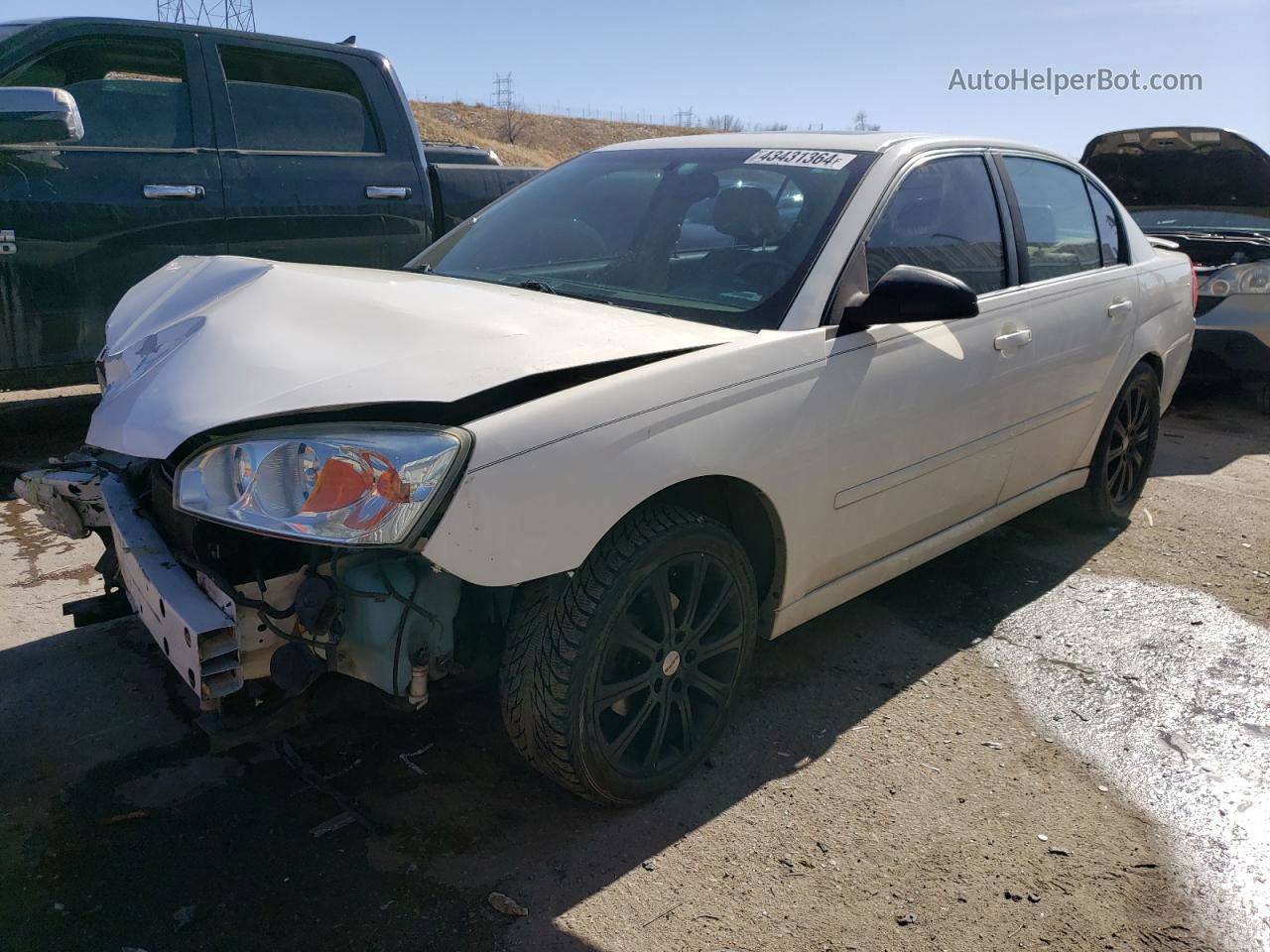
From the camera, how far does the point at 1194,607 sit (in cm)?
420

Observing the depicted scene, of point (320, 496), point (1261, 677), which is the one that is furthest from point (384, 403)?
point (1261, 677)

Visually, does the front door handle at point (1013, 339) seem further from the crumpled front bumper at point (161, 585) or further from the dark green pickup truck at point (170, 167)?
the dark green pickup truck at point (170, 167)

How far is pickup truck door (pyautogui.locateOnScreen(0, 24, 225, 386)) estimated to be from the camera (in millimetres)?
4648

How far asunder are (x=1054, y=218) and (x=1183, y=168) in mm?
5718

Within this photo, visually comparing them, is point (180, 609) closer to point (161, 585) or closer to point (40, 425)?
point (161, 585)

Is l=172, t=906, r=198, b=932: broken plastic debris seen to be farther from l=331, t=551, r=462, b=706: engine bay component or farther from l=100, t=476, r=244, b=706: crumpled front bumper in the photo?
l=331, t=551, r=462, b=706: engine bay component

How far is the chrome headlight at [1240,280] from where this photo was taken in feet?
23.5

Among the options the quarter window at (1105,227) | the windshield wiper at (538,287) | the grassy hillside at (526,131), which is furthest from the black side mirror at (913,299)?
the grassy hillside at (526,131)

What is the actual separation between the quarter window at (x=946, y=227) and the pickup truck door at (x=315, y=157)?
3299 millimetres

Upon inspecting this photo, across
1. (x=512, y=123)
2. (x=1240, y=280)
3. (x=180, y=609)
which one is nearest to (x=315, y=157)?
(x=180, y=609)

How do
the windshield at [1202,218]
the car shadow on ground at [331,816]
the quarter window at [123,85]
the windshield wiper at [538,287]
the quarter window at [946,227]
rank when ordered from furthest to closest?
the windshield at [1202,218]
the quarter window at [123,85]
the quarter window at [946,227]
the windshield wiper at [538,287]
the car shadow on ground at [331,816]

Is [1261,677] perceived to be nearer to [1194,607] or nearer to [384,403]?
[1194,607]

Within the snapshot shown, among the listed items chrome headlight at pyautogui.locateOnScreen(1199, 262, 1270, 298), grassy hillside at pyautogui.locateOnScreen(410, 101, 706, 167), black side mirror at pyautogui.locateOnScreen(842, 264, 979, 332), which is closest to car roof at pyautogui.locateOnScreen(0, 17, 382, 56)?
black side mirror at pyautogui.locateOnScreen(842, 264, 979, 332)

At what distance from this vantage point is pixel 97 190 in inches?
188
